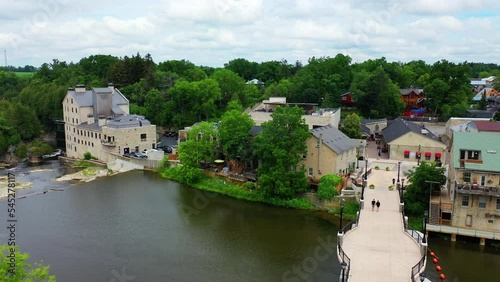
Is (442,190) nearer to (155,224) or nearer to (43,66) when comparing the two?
(155,224)

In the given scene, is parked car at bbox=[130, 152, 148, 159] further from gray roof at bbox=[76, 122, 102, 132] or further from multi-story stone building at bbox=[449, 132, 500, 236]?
multi-story stone building at bbox=[449, 132, 500, 236]

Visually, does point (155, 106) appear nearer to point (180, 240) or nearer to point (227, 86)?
point (227, 86)

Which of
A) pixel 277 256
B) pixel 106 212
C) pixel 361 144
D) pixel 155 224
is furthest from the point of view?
pixel 361 144

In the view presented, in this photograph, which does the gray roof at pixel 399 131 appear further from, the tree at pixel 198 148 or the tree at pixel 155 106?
the tree at pixel 155 106

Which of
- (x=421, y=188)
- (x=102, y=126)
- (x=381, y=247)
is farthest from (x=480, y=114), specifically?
(x=102, y=126)

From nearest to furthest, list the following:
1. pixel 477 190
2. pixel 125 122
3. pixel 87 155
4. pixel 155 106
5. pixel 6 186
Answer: pixel 477 190 → pixel 6 186 → pixel 125 122 → pixel 87 155 → pixel 155 106

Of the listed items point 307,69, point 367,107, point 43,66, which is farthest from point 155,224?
point 43,66
